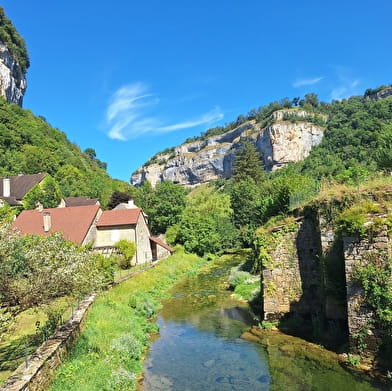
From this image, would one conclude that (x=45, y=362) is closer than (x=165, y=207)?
Yes

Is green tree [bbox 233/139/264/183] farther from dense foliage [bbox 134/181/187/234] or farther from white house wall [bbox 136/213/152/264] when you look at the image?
white house wall [bbox 136/213/152/264]

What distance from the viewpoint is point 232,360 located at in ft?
40.7

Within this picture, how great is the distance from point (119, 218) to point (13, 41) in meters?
111

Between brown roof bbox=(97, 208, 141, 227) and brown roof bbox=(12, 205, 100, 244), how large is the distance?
3.47ft

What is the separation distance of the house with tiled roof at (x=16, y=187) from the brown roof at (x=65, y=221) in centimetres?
1382

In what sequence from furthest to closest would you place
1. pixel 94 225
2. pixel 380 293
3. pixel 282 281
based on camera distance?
1. pixel 94 225
2. pixel 282 281
3. pixel 380 293

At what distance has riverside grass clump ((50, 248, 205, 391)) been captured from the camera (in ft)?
31.5

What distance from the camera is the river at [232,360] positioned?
1045 centimetres

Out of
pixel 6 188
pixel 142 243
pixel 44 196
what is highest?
pixel 6 188

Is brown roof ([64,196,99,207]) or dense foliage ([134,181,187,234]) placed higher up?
brown roof ([64,196,99,207])

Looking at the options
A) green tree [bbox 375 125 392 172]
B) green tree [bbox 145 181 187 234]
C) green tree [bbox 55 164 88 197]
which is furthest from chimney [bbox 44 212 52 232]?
green tree [bbox 55 164 88 197]

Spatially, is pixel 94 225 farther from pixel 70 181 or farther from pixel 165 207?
pixel 70 181

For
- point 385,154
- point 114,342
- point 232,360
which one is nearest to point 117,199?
point 114,342

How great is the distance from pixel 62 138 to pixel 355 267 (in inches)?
4471
